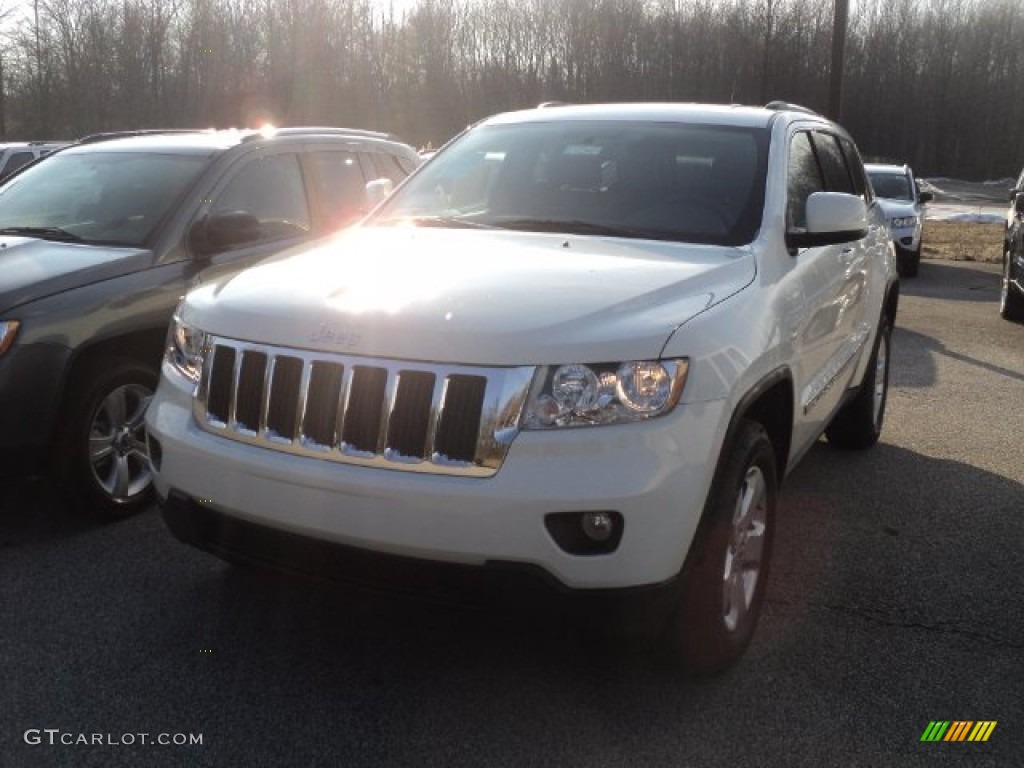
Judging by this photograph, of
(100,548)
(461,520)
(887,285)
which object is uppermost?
(887,285)

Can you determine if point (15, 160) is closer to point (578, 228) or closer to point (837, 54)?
point (837, 54)

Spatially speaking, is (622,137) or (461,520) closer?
(461,520)

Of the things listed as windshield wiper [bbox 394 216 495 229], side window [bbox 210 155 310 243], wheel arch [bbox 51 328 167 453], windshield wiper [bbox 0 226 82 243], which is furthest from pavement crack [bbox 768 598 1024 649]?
windshield wiper [bbox 0 226 82 243]

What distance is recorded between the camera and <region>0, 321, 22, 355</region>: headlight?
159 inches

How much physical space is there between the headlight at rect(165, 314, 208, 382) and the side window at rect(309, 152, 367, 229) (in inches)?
101

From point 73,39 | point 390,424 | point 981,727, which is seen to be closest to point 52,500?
point 390,424

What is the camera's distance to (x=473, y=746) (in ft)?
9.36

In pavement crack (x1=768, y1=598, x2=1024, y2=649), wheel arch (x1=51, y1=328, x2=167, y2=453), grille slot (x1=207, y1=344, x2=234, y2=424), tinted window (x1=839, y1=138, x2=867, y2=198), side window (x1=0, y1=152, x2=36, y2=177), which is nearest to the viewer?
grille slot (x1=207, y1=344, x2=234, y2=424)

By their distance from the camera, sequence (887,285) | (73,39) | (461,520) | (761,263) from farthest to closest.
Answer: (73,39), (887,285), (761,263), (461,520)

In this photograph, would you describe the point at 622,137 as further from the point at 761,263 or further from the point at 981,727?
the point at 981,727

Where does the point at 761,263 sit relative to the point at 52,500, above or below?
above

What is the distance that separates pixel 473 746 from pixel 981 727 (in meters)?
1.51

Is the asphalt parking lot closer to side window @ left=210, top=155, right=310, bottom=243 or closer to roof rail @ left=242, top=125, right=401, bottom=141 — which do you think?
side window @ left=210, top=155, right=310, bottom=243

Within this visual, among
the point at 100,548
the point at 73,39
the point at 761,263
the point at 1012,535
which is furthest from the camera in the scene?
the point at 73,39
